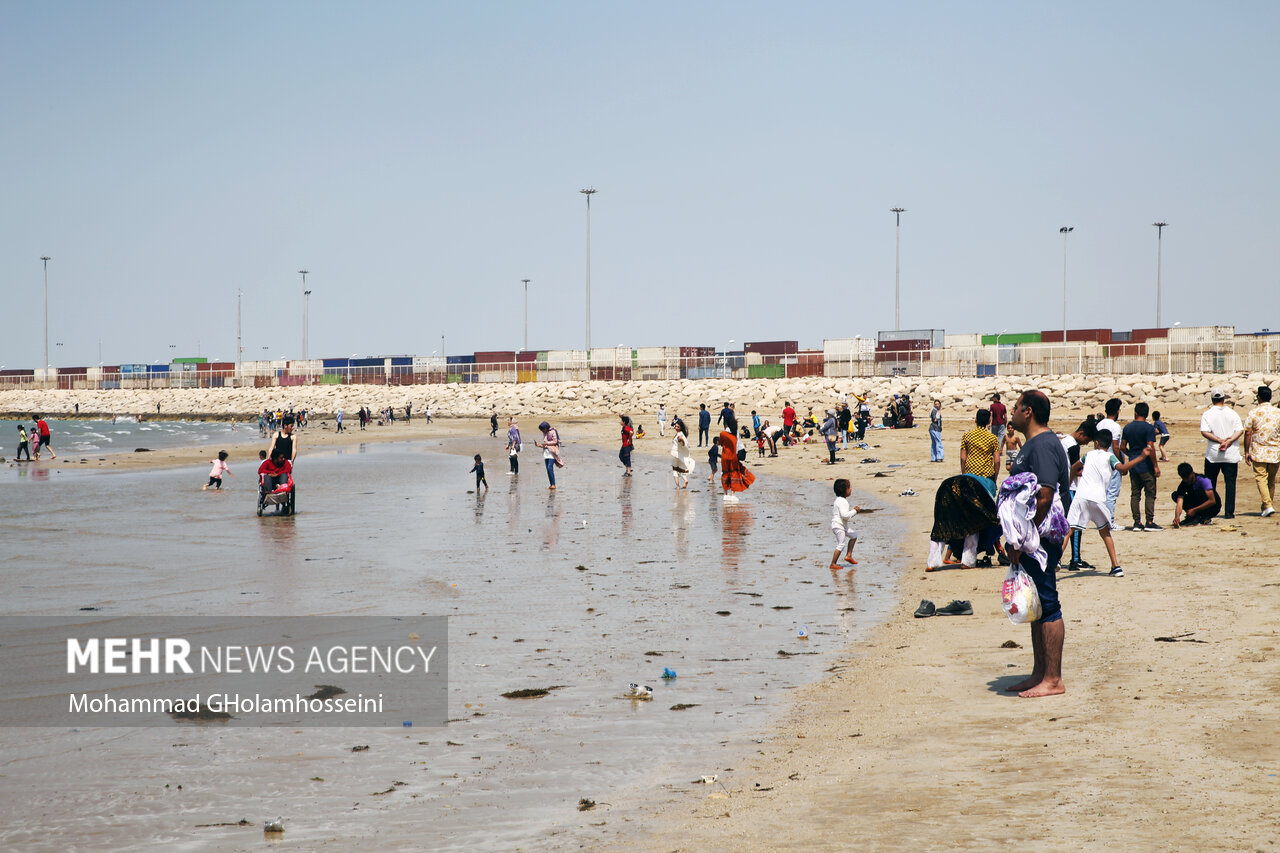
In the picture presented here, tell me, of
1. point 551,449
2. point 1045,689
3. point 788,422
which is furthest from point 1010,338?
point 1045,689

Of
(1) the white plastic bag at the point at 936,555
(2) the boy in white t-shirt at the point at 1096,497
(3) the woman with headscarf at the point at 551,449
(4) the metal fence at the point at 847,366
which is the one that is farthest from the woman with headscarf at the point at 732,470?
(4) the metal fence at the point at 847,366

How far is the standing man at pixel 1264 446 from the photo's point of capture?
1508 cm

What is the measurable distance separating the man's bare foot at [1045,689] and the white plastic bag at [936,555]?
6098 millimetres

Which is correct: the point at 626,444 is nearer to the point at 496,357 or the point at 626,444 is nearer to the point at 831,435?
the point at 831,435

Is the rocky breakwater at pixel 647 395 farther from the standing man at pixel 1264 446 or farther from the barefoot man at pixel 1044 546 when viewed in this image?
the barefoot man at pixel 1044 546

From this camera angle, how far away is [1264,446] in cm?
1514

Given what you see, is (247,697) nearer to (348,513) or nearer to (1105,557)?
(1105,557)

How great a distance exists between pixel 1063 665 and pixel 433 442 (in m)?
49.2

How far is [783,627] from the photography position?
10539 millimetres

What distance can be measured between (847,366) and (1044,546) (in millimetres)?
67390

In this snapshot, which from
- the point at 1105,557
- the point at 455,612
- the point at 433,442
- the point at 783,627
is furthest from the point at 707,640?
the point at 433,442

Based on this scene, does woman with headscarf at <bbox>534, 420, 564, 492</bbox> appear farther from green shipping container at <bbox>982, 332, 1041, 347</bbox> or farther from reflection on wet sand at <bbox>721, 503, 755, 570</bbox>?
green shipping container at <bbox>982, 332, 1041, 347</bbox>

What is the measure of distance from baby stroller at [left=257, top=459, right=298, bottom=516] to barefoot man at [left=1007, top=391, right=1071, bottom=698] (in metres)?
17.2

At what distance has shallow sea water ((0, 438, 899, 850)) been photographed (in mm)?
5773
